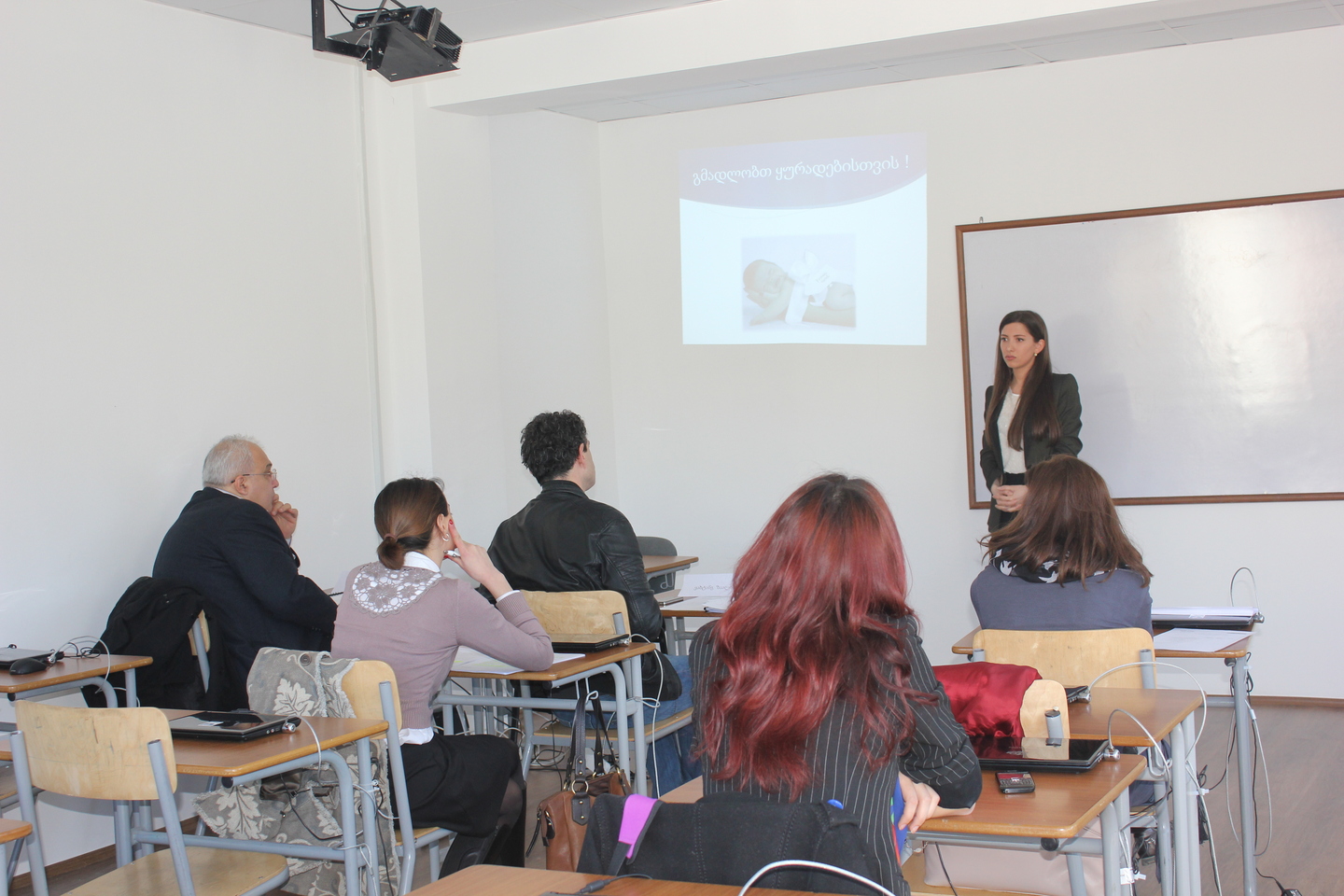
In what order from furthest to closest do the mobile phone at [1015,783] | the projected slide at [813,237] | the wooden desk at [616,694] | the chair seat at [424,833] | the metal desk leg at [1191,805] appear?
the projected slide at [813,237]
the wooden desk at [616,694]
the chair seat at [424,833]
the metal desk leg at [1191,805]
the mobile phone at [1015,783]

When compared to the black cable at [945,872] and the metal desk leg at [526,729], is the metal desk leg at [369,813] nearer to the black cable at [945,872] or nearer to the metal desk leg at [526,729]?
the metal desk leg at [526,729]

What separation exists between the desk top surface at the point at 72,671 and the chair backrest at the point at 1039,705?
241cm

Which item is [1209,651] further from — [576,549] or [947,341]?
[947,341]

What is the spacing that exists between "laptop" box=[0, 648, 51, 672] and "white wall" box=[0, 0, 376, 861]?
303 mm

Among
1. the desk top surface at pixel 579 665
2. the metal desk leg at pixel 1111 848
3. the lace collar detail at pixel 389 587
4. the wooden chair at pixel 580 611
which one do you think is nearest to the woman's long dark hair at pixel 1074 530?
the metal desk leg at pixel 1111 848

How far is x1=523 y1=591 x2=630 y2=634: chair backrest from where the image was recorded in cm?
344

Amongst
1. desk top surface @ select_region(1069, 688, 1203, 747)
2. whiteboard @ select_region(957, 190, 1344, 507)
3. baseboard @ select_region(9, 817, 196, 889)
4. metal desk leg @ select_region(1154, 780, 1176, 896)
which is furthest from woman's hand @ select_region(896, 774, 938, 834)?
whiteboard @ select_region(957, 190, 1344, 507)

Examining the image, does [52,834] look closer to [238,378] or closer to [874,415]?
[238,378]

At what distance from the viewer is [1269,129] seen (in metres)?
4.98

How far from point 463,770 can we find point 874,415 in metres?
3.47

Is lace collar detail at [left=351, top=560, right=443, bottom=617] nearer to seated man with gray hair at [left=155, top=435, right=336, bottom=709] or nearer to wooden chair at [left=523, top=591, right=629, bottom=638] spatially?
wooden chair at [left=523, top=591, right=629, bottom=638]

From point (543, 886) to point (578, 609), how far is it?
2106 mm

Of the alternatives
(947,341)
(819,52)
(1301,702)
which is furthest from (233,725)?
(1301,702)

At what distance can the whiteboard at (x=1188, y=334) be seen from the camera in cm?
497
